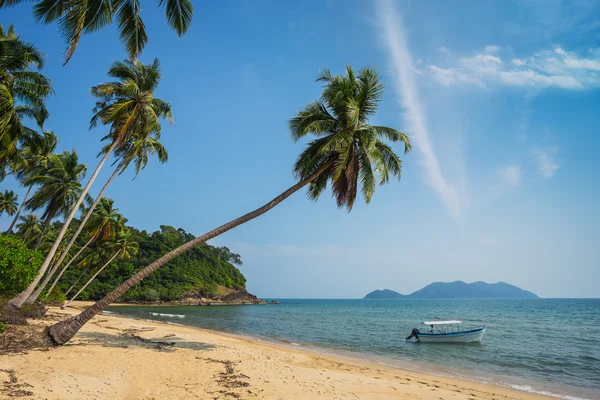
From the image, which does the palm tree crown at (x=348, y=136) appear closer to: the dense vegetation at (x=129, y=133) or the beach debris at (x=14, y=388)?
the dense vegetation at (x=129, y=133)

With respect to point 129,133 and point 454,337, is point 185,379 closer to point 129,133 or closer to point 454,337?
point 129,133

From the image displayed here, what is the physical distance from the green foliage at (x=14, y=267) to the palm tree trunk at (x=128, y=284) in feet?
17.4

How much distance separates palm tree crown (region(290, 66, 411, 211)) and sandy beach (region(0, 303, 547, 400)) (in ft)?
22.6

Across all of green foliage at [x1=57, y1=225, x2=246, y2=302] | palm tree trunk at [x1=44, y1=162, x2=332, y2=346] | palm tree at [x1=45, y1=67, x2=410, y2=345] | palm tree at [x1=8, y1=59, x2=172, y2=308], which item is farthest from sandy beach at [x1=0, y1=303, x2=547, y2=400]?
green foliage at [x1=57, y1=225, x2=246, y2=302]

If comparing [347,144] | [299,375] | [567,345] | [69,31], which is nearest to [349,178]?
[347,144]

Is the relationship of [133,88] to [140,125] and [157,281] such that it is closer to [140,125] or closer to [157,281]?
[140,125]

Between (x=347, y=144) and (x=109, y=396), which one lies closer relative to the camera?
(x=109, y=396)

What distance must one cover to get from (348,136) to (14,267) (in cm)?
1579

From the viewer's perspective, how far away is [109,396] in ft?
23.0

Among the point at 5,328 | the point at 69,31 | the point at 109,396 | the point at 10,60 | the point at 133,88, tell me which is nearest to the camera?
the point at 109,396

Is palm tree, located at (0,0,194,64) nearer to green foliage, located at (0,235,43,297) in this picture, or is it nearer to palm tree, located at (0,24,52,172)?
palm tree, located at (0,24,52,172)

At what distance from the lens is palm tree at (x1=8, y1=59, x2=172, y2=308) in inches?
633

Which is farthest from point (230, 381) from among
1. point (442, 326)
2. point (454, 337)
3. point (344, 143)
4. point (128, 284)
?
point (442, 326)

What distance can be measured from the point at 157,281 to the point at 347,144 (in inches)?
3288
